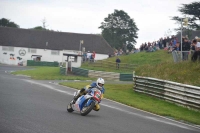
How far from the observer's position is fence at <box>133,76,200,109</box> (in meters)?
20.4

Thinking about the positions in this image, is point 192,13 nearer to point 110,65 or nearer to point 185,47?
point 110,65

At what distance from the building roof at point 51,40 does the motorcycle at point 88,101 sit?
75.7 m

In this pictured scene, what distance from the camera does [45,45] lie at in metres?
91.6

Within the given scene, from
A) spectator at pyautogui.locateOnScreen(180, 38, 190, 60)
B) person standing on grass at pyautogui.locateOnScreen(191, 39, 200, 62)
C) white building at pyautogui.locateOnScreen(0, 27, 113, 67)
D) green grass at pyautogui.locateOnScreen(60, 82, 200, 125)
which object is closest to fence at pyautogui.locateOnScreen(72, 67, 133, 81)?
spectator at pyautogui.locateOnScreen(180, 38, 190, 60)

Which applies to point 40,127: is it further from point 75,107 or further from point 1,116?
point 75,107

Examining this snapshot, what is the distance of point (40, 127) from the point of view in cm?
1055

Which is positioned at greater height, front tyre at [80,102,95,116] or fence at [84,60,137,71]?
fence at [84,60,137,71]

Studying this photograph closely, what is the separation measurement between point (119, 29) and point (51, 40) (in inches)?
1098

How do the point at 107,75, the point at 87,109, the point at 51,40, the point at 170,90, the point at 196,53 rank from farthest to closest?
the point at 51,40 < the point at 107,75 < the point at 196,53 < the point at 170,90 < the point at 87,109

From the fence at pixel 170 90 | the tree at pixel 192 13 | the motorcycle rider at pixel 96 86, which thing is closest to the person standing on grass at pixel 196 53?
the fence at pixel 170 90

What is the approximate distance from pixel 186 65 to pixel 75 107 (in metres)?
13.0

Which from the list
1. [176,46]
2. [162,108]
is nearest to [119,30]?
[176,46]

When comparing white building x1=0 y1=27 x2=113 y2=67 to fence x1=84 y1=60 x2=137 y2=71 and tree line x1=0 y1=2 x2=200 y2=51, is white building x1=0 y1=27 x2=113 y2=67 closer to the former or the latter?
tree line x1=0 y1=2 x2=200 y2=51

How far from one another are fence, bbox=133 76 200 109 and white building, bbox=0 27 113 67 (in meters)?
61.6
